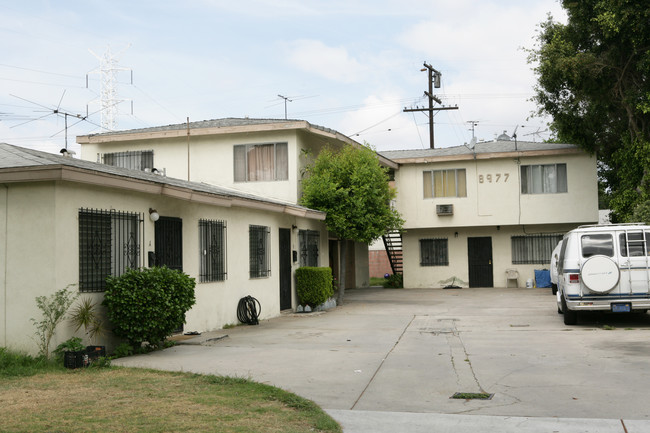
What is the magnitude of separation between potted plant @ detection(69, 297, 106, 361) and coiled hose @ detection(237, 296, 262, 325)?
5374 millimetres

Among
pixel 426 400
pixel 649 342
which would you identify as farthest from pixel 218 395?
pixel 649 342

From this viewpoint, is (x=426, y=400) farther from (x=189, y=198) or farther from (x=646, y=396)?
(x=189, y=198)

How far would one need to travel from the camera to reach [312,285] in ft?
63.4

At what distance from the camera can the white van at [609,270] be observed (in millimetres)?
13148

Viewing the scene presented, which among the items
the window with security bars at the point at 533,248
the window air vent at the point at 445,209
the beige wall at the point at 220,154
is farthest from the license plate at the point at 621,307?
the window with security bars at the point at 533,248

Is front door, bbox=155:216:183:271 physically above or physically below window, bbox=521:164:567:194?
below

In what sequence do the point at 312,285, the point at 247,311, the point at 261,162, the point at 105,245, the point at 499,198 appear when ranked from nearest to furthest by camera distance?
the point at 105,245 < the point at 247,311 < the point at 312,285 < the point at 261,162 < the point at 499,198

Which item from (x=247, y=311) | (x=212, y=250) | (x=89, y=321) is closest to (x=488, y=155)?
(x=247, y=311)

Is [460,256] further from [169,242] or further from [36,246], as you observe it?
[36,246]

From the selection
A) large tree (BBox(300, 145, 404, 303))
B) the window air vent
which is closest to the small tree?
large tree (BBox(300, 145, 404, 303))

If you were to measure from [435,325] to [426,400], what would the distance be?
766 cm

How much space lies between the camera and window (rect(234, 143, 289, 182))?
837 inches

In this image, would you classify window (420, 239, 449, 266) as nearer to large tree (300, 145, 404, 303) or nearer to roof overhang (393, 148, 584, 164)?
roof overhang (393, 148, 584, 164)

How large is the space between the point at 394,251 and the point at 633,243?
1847 cm
